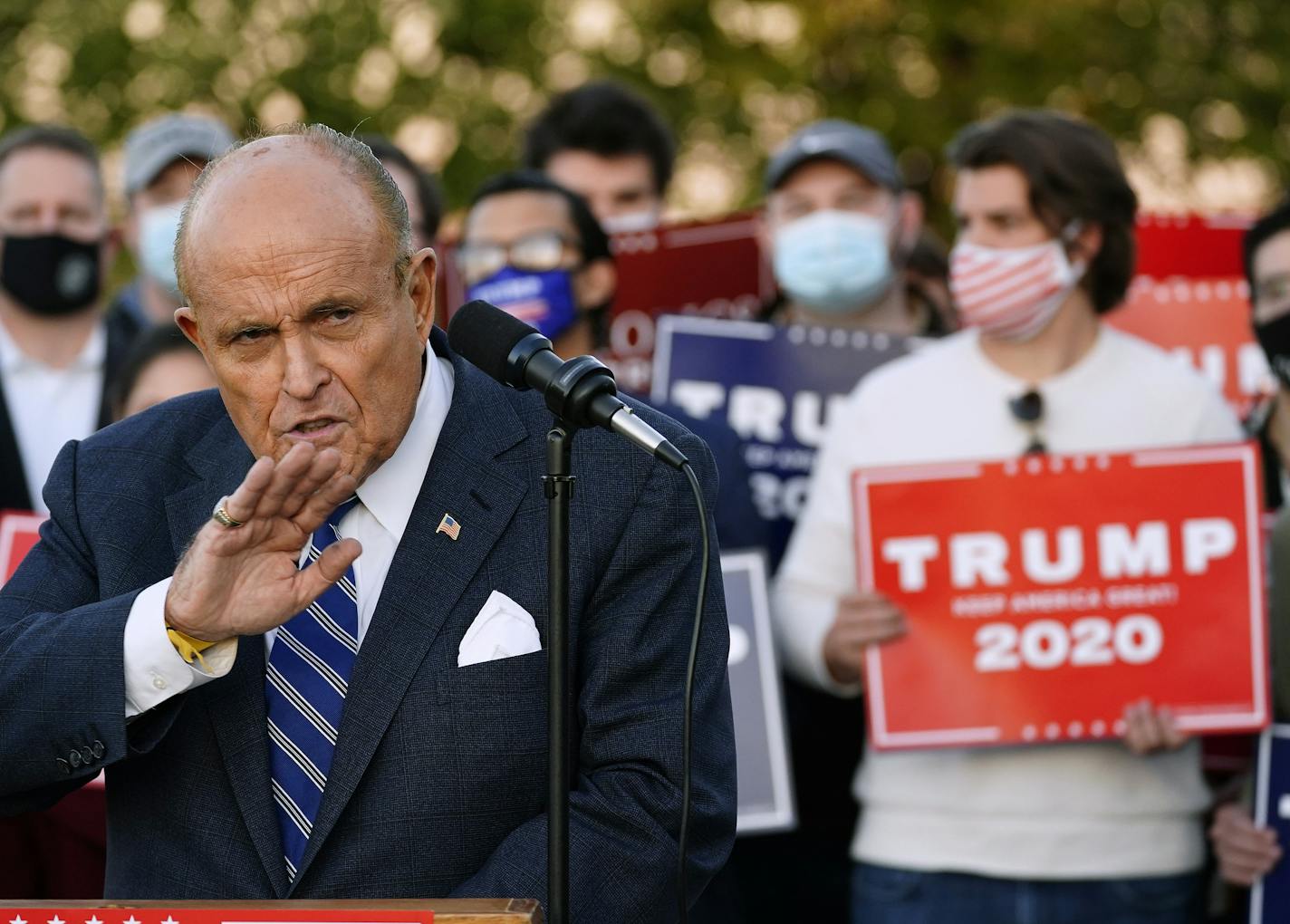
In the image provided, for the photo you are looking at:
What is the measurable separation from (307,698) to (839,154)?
12.3ft

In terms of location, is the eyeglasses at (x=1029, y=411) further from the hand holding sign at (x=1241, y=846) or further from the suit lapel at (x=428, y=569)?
the suit lapel at (x=428, y=569)

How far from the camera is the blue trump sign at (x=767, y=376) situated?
5727 mm

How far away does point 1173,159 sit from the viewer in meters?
15.8

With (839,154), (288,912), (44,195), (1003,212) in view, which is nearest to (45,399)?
(44,195)

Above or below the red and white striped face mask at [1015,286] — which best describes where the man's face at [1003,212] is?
above

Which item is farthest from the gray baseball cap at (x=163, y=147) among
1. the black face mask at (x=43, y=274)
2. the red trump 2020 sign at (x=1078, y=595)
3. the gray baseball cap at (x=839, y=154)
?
the red trump 2020 sign at (x=1078, y=595)

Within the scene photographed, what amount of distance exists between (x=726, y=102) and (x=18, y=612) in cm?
1319

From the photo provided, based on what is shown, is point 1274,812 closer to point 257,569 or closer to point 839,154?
point 839,154

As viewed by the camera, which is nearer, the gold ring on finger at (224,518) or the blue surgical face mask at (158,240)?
the gold ring on finger at (224,518)

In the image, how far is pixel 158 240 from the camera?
6684mm

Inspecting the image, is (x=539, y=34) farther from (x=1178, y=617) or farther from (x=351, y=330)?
(x=351, y=330)

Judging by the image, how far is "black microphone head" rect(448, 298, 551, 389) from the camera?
2834 mm

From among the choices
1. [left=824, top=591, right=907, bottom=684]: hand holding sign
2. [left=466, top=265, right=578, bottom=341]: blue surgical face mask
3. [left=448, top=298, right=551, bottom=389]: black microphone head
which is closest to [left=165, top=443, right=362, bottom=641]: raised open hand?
[left=448, top=298, right=551, bottom=389]: black microphone head

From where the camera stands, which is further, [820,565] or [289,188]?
[820,565]
